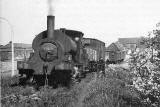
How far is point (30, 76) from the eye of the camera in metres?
14.8

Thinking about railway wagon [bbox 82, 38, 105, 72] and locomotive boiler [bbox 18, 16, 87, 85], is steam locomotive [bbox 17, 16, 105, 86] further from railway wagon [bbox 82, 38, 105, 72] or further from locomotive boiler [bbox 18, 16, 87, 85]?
railway wagon [bbox 82, 38, 105, 72]

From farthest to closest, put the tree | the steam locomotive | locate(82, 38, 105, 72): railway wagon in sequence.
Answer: locate(82, 38, 105, 72): railway wagon < the steam locomotive < the tree

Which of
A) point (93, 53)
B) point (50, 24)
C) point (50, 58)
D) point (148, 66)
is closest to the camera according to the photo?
point (148, 66)

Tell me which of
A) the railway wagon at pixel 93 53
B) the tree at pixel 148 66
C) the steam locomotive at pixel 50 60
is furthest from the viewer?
the railway wagon at pixel 93 53

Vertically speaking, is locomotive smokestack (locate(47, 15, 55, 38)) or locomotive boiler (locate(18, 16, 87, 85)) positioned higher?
locomotive smokestack (locate(47, 15, 55, 38))

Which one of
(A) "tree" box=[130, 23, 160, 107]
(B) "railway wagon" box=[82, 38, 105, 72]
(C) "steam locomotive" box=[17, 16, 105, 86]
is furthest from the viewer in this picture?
(B) "railway wagon" box=[82, 38, 105, 72]

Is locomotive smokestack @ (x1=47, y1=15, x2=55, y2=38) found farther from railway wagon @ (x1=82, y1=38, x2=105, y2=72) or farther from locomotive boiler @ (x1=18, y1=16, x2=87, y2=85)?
railway wagon @ (x1=82, y1=38, x2=105, y2=72)

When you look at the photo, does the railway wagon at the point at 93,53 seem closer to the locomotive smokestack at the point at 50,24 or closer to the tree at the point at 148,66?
the locomotive smokestack at the point at 50,24

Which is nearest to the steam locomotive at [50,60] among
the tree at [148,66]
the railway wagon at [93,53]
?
the tree at [148,66]

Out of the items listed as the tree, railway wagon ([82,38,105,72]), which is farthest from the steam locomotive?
railway wagon ([82,38,105,72])

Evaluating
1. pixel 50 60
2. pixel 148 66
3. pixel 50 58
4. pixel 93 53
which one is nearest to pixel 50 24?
pixel 50 58

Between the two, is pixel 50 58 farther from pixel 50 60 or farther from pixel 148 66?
pixel 148 66

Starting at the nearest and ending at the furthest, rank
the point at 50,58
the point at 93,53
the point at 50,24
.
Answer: the point at 50,24
the point at 50,58
the point at 93,53

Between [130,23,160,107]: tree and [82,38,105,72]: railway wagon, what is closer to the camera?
[130,23,160,107]: tree
